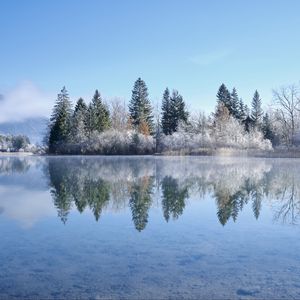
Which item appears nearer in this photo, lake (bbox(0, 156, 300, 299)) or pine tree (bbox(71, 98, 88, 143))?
lake (bbox(0, 156, 300, 299))

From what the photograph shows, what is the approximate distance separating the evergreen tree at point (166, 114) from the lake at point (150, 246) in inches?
2033

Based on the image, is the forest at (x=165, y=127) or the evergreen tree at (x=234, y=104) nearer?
the forest at (x=165, y=127)

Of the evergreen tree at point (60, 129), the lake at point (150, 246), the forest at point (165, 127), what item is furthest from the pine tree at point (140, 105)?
the lake at point (150, 246)

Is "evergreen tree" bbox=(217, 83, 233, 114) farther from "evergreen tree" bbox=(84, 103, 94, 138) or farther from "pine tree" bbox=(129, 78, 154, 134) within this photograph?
"evergreen tree" bbox=(84, 103, 94, 138)

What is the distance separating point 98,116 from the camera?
57.2 meters

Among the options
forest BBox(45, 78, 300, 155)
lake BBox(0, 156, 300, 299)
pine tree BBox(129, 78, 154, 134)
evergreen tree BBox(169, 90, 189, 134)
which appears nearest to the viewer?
lake BBox(0, 156, 300, 299)

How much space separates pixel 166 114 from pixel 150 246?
58.3 m

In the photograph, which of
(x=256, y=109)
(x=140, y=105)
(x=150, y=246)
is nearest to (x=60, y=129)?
(x=140, y=105)

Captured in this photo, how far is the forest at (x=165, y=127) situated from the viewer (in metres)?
50.7

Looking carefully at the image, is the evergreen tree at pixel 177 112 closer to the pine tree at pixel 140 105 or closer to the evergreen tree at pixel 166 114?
the evergreen tree at pixel 166 114

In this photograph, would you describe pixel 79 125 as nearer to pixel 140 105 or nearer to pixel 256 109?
pixel 140 105

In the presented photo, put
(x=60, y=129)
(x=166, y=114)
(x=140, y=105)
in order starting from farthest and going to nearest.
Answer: (x=140, y=105) → (x=166, y=114) → (x=60, y=129)

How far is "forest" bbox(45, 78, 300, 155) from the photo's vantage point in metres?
50.7

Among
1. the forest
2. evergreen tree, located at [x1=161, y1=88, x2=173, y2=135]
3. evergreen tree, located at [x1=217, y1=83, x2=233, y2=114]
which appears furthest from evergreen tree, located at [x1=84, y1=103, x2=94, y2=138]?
evergreen tree, located at [x1=217, y1=83, x2=233, y2=114]
